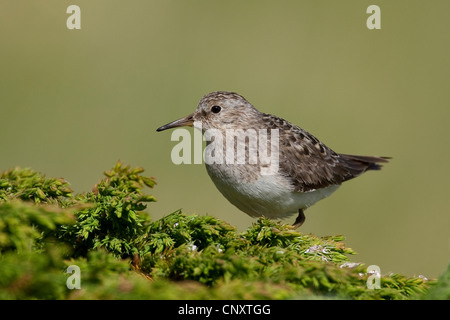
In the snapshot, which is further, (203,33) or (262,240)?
(203,33)

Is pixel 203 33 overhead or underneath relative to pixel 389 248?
overhead

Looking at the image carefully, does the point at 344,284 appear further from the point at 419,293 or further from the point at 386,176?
the point at 386,176

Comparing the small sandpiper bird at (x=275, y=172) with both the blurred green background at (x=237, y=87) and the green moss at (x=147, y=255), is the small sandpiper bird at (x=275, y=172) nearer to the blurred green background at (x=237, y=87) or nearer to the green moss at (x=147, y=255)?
the green moss at (x=147, y=255)

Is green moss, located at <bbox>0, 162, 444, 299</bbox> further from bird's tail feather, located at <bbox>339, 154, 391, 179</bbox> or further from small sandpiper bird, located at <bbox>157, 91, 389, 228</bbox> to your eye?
bird's tail feather, located at <bbox>339, 154, 391, 179</bbox>

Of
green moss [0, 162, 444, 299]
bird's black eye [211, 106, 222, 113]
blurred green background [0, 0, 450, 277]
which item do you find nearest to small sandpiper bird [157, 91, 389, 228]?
bird's black eye [211, 106, 222, 113]

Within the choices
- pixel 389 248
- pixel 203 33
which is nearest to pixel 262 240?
pixel 389 248

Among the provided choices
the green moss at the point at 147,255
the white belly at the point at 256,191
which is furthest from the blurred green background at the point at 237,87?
the green moss at the point at 147,255
